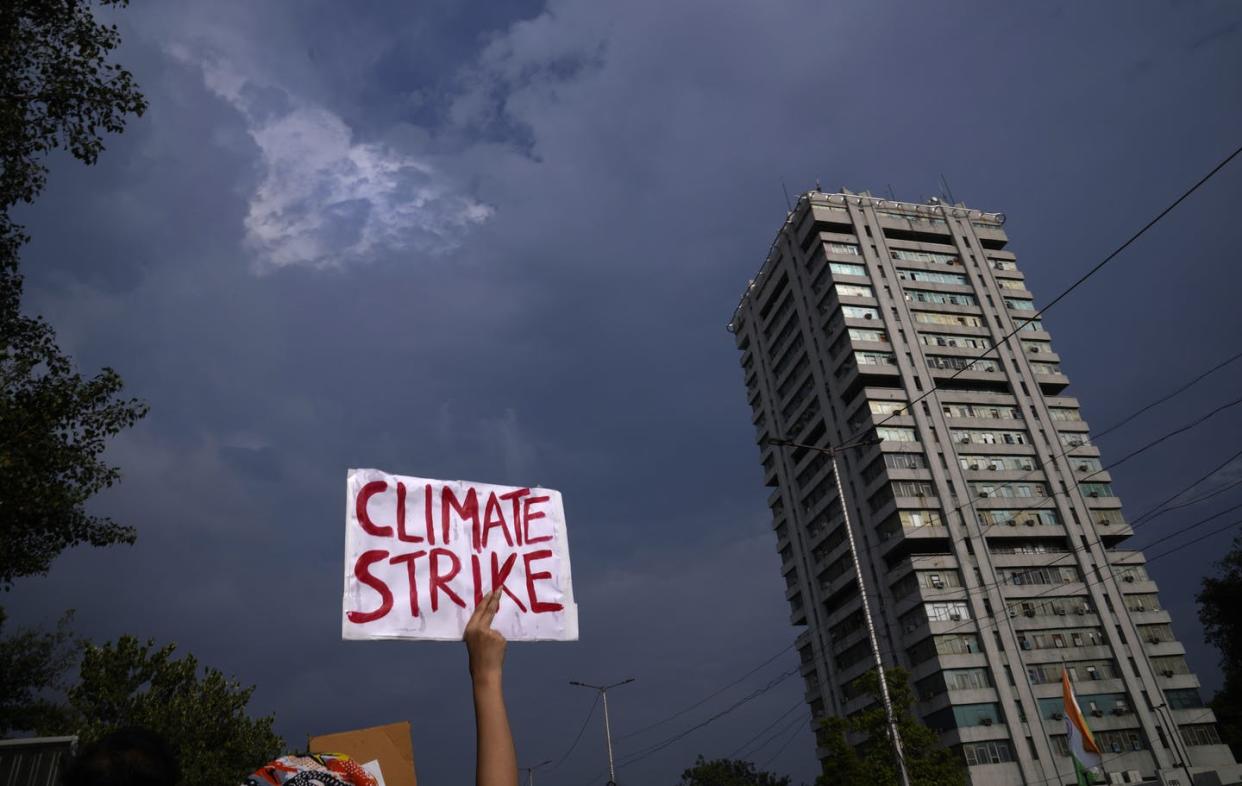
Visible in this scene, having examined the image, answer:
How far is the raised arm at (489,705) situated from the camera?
6.27 feet

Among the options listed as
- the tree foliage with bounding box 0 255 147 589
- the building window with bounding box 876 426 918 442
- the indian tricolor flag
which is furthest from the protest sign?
the building window with bounding box 876 426 918 442

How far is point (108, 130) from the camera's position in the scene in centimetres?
1073

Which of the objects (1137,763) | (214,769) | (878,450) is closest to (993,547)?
(878,450)

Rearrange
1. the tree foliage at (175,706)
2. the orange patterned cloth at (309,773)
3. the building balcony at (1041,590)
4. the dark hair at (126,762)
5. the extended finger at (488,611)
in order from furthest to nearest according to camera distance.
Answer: the building balcony at (1041,590) < the tree foliage at (175,706) < the extended finger at (488,611) < the orange patterned cloth at (309,773) < the dark hair at (126,762)

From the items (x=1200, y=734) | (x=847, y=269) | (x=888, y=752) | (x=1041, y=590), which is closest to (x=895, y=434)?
(x=1041, y=590)

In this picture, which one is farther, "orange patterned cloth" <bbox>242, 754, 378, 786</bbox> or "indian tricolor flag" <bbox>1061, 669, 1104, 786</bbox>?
"indian tricolor flag" <bbox>1061, 669, 1104, 786</bbox>

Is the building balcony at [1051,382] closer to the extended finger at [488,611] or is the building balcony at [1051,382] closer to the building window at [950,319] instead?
the building window at [950,319]

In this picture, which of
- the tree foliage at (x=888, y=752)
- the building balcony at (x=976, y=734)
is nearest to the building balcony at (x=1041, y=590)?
the building balcony at (x=976, y=734)

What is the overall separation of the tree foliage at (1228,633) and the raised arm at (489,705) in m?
63.5

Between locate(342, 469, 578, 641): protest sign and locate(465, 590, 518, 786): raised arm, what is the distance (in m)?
0.84

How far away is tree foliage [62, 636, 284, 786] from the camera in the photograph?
2250 centimetres

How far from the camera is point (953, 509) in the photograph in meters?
52.3

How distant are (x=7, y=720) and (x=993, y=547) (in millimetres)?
56479

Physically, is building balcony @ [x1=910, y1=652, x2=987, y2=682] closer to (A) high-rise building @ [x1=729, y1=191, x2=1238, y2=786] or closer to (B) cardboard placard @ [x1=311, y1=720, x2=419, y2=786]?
(A) high-rise building @ [x1=729, y1=191, x2=1238, y2=786]
